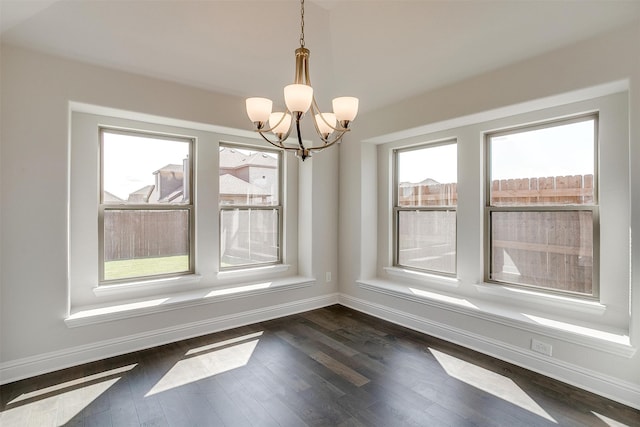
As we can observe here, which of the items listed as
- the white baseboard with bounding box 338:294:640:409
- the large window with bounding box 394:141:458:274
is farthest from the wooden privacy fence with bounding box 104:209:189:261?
the large window with bounding box 394:141:458:274

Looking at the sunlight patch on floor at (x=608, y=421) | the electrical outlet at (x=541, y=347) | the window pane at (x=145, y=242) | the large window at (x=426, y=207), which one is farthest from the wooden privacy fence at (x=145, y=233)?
the sunlight patch on floor at (x=608, y=421)

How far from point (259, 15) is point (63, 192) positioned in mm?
2304

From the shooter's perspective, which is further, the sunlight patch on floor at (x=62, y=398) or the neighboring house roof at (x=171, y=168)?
the neighboring house roof at (x=171, y=168)

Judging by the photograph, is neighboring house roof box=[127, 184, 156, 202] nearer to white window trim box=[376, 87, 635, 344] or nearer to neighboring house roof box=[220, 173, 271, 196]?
neighboring house roof box=[220, 173, 271, 196]

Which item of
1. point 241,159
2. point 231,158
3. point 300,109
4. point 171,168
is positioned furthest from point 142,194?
point 300,109

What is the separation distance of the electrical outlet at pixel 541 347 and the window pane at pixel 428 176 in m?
1.58

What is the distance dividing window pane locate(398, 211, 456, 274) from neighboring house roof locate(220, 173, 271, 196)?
1.93 metres

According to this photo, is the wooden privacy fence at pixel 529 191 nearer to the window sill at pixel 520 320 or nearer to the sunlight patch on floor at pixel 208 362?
the window sill at pixel 520 320

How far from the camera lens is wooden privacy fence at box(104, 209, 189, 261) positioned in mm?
3355

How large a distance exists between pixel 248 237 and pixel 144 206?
128 cm

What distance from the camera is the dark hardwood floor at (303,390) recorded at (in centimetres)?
213

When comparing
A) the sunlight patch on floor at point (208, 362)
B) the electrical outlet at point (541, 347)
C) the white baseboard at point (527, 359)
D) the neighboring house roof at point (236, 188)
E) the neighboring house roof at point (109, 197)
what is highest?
the neighboring house roof at point (236, 188)

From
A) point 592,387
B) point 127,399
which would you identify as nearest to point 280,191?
point 127,399

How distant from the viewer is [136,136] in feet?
11.4
